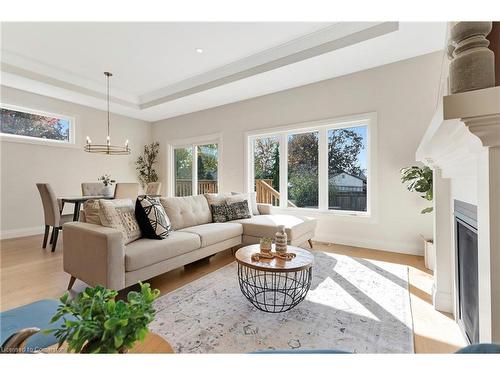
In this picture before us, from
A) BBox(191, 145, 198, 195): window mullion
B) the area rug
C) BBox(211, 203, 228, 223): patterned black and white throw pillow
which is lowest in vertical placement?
the area rug

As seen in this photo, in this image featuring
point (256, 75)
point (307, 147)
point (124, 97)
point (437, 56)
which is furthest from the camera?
Result: point (124, 97)

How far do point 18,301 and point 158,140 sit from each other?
4.95 meters

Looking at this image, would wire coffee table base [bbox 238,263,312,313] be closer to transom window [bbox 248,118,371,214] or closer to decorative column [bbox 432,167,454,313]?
decorative column [bbox 432,167,454,313]

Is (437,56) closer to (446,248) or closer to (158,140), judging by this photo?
(446,248)

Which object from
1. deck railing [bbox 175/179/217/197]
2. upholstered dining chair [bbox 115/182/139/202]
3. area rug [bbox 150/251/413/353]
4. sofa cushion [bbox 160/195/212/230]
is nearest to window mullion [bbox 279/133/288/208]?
sofa cushion [bbox 160/195/212/230]

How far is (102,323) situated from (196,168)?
5.49 meters

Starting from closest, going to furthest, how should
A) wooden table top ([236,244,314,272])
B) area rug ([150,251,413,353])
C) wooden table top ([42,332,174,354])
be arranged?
wooden table top ([42,332,174,354]) < area rug ([150,251,413,353]) < wooden table top ([236,244,314,272])

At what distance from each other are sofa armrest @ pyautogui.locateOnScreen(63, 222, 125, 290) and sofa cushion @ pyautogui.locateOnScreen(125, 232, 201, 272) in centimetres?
9

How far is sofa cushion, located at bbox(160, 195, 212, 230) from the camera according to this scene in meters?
2.96

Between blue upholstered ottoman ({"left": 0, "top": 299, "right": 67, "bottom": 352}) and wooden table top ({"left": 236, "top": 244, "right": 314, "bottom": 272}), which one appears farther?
wooden table top ({"left": 236, "top": 244, "right": 314, "bottom": 272})

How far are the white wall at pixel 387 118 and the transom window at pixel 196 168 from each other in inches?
77.3

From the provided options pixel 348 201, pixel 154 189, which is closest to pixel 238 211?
pixel 348 201

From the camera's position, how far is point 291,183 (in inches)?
176
